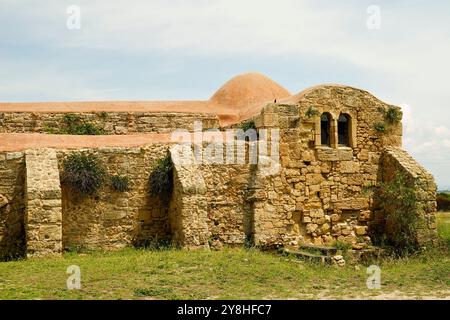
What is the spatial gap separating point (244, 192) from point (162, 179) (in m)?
2.12

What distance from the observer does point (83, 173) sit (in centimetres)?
1314

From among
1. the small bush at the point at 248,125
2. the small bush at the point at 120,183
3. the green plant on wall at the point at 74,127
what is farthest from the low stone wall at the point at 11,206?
the small bush at the point at 248,125

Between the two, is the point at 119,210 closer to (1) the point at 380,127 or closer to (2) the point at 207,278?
(2) the point at 207,278

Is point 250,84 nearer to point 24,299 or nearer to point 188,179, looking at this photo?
point 188,179

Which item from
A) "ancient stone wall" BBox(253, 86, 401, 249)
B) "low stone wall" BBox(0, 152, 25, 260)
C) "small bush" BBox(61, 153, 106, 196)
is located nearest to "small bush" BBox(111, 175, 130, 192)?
"small bush" BBox(61, 153, 106, 196)

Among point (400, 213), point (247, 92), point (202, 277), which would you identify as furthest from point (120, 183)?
point (247, 92)

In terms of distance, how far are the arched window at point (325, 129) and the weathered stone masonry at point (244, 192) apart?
0.03 metres

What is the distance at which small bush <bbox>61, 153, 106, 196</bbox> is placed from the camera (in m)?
13.1

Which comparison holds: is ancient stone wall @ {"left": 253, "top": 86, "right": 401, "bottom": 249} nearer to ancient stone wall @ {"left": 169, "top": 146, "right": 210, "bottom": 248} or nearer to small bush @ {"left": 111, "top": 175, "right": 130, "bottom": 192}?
ancient stone wall @ {"left": 169, "top": 146, "right": 210, "bottom": 248}

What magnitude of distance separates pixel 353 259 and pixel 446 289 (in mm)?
4728

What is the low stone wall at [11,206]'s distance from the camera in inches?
498

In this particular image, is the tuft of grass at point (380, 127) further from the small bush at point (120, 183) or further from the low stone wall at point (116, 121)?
the small bush at point (120, 183)
